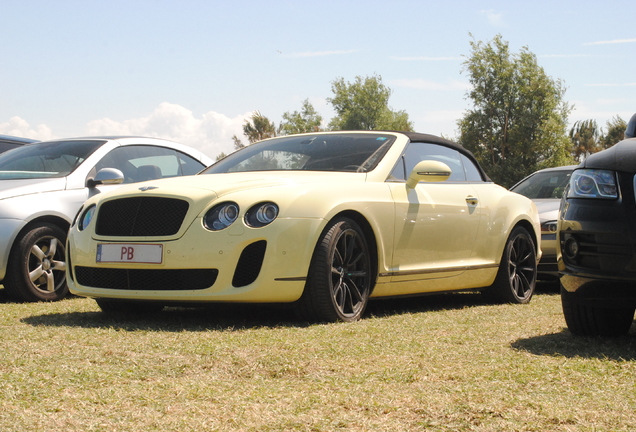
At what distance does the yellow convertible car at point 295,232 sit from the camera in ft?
17.3

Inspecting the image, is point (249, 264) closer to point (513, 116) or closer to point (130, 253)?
point (130, 253)

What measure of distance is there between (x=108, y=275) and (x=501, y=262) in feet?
11.7

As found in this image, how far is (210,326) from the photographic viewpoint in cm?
537

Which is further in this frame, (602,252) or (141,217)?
(141,217)

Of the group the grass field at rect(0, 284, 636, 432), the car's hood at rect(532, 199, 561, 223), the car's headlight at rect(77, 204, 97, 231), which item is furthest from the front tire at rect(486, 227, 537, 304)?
the car's headlight at rect(77, 204, 97, 231)

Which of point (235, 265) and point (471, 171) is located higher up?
point (471, 171)

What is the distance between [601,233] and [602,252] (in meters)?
0.10

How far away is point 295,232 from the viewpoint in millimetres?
5305

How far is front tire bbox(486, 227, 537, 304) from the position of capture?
752cm

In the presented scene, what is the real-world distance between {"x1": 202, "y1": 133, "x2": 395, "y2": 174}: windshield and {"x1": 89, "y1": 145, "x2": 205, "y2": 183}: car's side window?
138 centimetres

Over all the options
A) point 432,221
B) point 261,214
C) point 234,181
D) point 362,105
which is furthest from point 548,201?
point 362,105

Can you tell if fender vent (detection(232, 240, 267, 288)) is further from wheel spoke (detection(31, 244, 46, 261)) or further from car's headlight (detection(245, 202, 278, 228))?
wheel spoke (detection(31, 244, 46, 261))

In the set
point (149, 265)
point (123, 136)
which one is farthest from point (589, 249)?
point (123, 136)

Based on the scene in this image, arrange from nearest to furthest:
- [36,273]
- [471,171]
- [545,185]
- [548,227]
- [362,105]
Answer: [36,273]
[471,171]
[548,227]
[545,185]
[362,105]
